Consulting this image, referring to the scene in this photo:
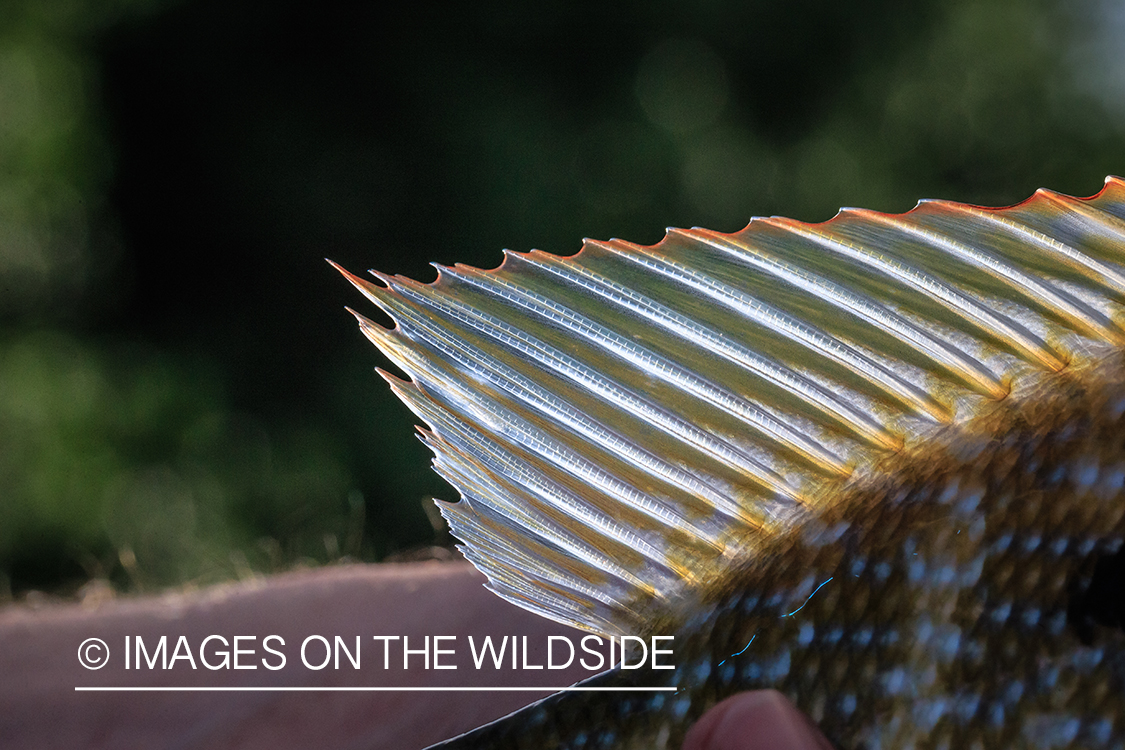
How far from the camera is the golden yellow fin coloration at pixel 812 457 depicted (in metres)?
0.34

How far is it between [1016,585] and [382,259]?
162cm

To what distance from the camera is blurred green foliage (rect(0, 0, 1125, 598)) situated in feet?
5.88

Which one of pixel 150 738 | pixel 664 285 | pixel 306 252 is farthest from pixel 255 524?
pixel 664 285

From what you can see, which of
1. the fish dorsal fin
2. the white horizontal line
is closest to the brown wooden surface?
the white horizontal line

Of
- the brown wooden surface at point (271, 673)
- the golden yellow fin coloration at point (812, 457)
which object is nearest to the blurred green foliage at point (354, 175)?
the brown wooden surface at point (271, 673)

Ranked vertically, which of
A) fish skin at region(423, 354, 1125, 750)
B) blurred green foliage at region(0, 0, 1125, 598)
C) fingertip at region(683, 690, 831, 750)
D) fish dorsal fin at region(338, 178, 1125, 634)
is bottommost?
fingertip at region(683, 690, 831, 750)

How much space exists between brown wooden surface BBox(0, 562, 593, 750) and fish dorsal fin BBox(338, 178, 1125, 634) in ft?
0.97

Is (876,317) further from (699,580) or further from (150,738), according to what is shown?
(150,738)

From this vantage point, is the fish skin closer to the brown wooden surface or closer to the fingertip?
the fingertip

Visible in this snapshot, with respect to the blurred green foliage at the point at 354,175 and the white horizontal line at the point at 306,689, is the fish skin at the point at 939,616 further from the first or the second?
the blurred green foliage at the point at 354,175

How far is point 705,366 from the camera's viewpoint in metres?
0.42

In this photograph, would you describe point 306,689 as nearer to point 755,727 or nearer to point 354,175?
point 755,727

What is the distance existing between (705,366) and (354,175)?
5.04 feet

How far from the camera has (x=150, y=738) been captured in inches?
29.3
